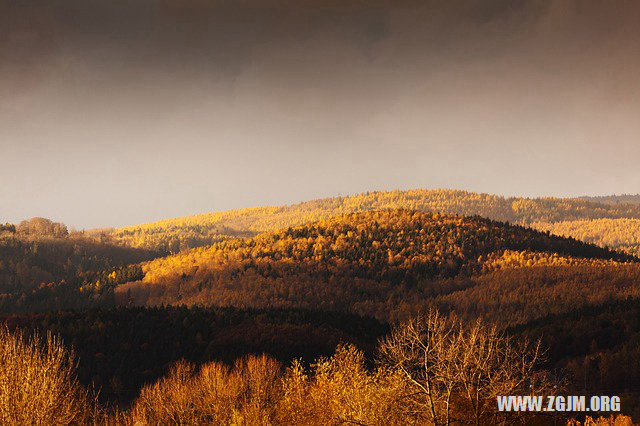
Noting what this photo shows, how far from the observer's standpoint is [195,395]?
117 metres

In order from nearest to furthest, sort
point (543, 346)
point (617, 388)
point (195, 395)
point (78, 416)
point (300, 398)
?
point (78, 416)
point (300, 398)
point (195, 395)
point (617, 388)
point (543, 346)

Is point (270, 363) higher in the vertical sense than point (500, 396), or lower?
lower

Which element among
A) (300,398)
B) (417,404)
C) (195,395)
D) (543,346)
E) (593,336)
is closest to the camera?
(417,404)

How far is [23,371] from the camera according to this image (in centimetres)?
7856

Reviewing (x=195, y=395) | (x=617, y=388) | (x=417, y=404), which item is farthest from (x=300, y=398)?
(x=617, y=388)

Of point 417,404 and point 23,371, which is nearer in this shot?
point 417,404

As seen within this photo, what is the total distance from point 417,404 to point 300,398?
36.2 metres

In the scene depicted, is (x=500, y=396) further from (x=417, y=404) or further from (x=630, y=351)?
(x=630, y=351)

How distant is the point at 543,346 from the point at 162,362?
365ft

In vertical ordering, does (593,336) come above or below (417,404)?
below

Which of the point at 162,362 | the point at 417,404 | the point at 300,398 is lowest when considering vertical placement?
the point at 162,362

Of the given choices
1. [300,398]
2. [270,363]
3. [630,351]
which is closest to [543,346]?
[630,351]

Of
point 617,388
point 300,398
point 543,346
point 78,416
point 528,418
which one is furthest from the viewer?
point 543,346

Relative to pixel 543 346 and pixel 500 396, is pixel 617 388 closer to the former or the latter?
pixel 543 346
